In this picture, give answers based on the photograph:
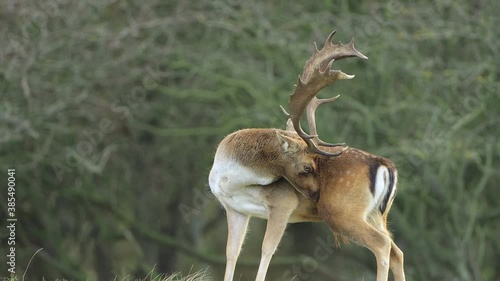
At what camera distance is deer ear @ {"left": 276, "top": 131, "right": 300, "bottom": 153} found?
7704 mm

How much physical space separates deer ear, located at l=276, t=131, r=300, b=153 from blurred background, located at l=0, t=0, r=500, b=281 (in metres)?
6.20

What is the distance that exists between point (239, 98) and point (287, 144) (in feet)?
28.4

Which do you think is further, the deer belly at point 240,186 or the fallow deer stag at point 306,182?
the deer belly at point 240,186

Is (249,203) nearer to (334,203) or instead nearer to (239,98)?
(334,203)

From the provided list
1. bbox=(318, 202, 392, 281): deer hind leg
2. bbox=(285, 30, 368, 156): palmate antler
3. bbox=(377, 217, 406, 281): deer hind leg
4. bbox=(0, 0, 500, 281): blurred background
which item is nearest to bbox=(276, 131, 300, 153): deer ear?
bbox=(285, 30, 368, 156): palmate antler

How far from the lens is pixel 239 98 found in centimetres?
1633

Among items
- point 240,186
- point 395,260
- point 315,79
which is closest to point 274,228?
point 240,186

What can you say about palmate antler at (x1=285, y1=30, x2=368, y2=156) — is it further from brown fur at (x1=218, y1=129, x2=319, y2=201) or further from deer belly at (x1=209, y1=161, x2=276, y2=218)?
deer belly at (x1=209, y1=161, x2=276, y2=218)

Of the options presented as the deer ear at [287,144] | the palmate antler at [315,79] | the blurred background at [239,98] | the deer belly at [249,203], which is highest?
the palmate antler at [315,79]

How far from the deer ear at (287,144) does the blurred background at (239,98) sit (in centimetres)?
620

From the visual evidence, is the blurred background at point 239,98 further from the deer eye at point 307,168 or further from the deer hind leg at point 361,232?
the deer hind leg at point 361,232

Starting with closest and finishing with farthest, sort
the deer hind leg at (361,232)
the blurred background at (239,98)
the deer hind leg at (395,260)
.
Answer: the deer hind leg at (361,232)
the deer hind leg at (395,260)
the blurred background at (239,98)

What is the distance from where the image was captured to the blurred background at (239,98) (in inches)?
561

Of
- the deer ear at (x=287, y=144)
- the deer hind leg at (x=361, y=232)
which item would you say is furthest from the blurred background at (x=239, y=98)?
the deer hind leg at (x=361, y=232)
